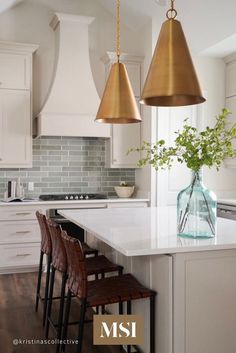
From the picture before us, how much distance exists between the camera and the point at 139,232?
2523 millimetres

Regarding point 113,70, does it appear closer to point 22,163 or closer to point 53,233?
point 53,233

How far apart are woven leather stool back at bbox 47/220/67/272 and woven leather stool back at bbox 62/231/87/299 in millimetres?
272

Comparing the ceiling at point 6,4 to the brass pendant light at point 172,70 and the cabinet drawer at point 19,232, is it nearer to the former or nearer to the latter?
the cabinet drawer at point 19,232

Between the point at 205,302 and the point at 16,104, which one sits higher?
the point at 16,104

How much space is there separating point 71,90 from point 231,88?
2.25m

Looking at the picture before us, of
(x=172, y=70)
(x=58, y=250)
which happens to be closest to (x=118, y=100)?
(x=172, y=70)

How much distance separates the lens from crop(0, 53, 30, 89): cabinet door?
16.6 ft

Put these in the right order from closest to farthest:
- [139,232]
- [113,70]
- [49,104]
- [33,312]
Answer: [139,232] < [113,70] < [33,312] < [49,104]

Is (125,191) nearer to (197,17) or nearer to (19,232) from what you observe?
(19,232)

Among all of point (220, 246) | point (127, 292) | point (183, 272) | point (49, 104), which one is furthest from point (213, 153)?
point (49, 104)

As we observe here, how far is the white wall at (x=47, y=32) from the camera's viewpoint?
541cm

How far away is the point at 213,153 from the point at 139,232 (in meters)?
0.67

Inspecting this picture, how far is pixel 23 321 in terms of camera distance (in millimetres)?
3330

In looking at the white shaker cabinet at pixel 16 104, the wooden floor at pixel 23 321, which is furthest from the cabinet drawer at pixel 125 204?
the wooden floor at pixel 23 321
